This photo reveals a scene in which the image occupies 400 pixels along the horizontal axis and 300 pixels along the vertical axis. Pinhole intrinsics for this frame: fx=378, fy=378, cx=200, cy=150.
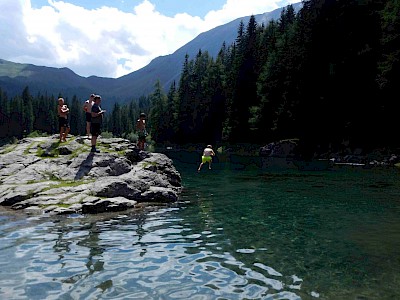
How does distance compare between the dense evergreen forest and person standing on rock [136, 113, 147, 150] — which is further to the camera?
the dense evergreen forest

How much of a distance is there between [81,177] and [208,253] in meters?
11.9

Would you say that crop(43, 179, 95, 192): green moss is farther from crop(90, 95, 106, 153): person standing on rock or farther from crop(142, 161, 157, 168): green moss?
crop(142, 161, 157, 168): green moss

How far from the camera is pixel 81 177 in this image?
68.1 feet

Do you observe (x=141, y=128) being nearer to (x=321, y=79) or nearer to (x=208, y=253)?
(x=208, y=253)

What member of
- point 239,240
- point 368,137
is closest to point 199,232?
point 239,240

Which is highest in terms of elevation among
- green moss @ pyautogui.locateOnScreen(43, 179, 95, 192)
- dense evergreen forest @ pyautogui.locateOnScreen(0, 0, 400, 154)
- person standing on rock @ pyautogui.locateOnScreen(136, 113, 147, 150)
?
dense evergreen forest @ pyautogui.locateOnScreen(0, 0, 400, 154)

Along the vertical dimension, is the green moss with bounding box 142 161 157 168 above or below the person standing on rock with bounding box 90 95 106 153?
below

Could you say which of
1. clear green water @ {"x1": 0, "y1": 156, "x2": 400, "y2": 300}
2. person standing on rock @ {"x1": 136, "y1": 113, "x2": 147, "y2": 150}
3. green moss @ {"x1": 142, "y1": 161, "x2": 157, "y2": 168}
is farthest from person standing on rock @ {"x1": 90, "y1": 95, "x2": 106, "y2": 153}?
clear green water @ {"x1": 0, "y1": 156, "x2": 400, "y2": 300}

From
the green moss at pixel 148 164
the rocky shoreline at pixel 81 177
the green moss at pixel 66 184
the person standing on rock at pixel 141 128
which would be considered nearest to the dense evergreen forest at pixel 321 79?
the person standing on rock at pixel 141 128

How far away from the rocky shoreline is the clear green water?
1.35 m

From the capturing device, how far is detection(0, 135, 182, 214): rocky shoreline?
57.5 ft

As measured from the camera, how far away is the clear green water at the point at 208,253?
822 centimetres

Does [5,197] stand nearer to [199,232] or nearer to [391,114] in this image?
[199,232]

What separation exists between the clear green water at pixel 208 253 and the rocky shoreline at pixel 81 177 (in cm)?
135
